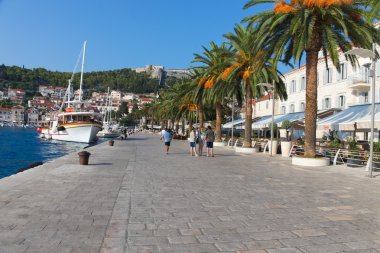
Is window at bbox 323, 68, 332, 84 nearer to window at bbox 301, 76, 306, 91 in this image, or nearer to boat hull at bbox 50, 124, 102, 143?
window at bbox 301, 76, 306, 91

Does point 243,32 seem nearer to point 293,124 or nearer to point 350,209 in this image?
point 293,124

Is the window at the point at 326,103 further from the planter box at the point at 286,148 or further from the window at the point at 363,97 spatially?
the planter box at the point at 286,148

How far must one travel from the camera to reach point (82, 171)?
13.2 m

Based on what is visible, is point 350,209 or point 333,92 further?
point 333,92

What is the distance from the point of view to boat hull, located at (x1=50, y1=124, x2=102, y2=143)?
2050 inches

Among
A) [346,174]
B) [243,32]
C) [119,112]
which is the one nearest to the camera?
[346,174]

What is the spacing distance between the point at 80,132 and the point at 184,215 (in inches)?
1898

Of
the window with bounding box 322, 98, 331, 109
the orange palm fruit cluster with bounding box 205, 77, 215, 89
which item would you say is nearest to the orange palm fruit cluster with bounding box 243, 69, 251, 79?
the orange palm fruit cluster with bounding box 205, 77, 215, 89

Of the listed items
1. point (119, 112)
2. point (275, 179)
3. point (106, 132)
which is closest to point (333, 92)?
point (275, 179)

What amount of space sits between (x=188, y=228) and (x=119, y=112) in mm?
192549

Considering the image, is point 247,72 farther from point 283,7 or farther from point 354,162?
point 354,162

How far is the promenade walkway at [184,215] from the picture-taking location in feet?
16.9

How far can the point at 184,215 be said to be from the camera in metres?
6.80

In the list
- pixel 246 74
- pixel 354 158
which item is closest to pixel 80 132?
pixel 246 74
